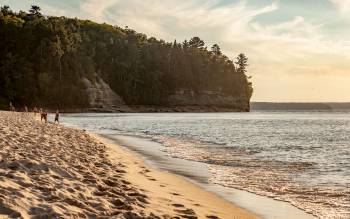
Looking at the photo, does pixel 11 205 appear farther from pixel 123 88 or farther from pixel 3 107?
pixel 123 88

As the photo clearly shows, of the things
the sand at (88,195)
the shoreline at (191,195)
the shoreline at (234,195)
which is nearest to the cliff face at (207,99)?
the shoreline at (234,195)

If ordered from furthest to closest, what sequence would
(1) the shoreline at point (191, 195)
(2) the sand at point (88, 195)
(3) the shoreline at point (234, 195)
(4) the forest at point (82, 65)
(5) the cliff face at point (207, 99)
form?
(5) the cliff face at point (207, 99)
(4) the forest at point (82, 65)
(3) the shoreline at point (234, 195)
(1) the shoreline at point (191, 195)
(2) the sand at point (88, 195)

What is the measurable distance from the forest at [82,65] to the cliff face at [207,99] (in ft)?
8.34

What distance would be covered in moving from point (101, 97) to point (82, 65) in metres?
14.5

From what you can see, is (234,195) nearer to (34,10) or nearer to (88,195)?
(88,195)

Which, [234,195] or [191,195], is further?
[234,195]

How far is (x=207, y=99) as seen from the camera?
183625 millimetres

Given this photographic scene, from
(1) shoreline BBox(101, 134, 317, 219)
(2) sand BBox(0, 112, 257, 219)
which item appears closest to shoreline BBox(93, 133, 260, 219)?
(2) sand BBox(0, 112, 257, 219)

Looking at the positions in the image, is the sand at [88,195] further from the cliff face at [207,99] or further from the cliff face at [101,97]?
the cliff face at [207,99]

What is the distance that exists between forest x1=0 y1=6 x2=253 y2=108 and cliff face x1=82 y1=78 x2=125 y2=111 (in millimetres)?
2055

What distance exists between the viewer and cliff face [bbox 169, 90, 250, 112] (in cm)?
17762

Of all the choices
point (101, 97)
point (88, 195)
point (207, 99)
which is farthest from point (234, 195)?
point (207, 99)

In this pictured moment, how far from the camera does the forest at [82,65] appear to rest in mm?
136500

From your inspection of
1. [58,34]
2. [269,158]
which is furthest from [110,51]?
[269,158]
